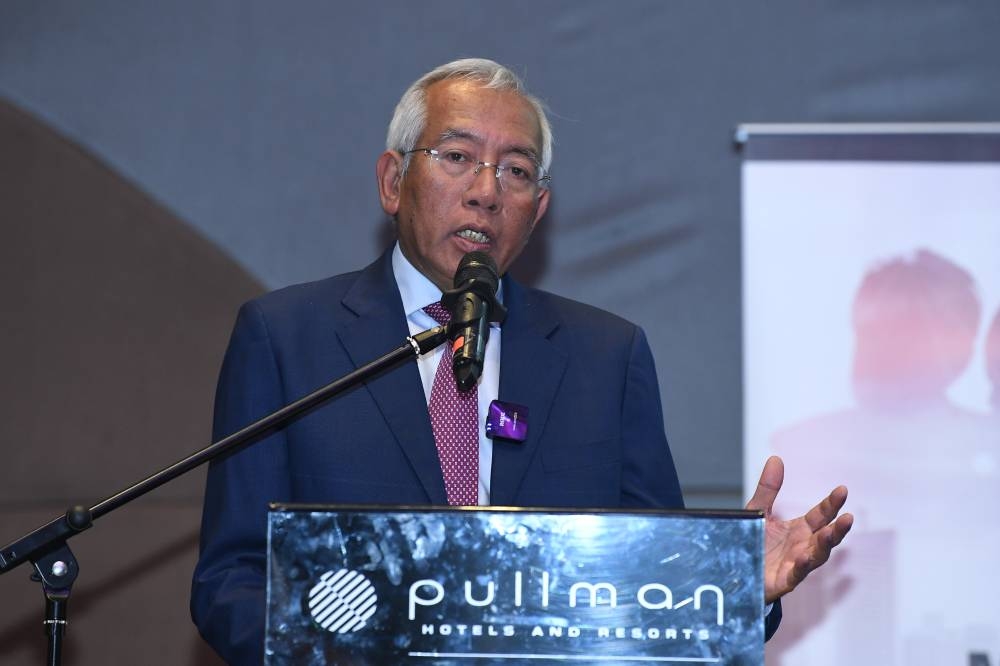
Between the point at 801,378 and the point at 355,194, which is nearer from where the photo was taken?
the point at 801,378

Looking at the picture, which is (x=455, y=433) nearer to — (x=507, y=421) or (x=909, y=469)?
(x=507, y=421)

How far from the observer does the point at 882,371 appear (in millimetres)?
3254

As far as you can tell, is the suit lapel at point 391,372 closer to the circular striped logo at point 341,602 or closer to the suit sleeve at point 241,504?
the suit sleeve at point 241,504

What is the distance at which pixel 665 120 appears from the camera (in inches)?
138

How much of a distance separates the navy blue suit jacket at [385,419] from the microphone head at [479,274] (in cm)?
47

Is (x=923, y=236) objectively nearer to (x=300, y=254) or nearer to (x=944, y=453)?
(x=944, y=453)

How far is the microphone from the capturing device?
1.71 m

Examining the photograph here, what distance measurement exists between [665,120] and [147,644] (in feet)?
6.79

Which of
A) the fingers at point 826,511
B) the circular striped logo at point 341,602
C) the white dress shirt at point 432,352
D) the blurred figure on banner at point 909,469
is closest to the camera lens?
the circular striped logo at point 341,602

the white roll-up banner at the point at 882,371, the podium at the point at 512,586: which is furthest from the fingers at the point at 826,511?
the white roll-up banner at the point at 882,371

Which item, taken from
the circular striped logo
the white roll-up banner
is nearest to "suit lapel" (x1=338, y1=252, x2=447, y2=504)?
the circular striped logo

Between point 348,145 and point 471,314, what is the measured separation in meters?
1.85

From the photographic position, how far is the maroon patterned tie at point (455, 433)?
2.30 m

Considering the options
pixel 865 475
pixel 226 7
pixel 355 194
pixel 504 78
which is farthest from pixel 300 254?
pixel 865 475
